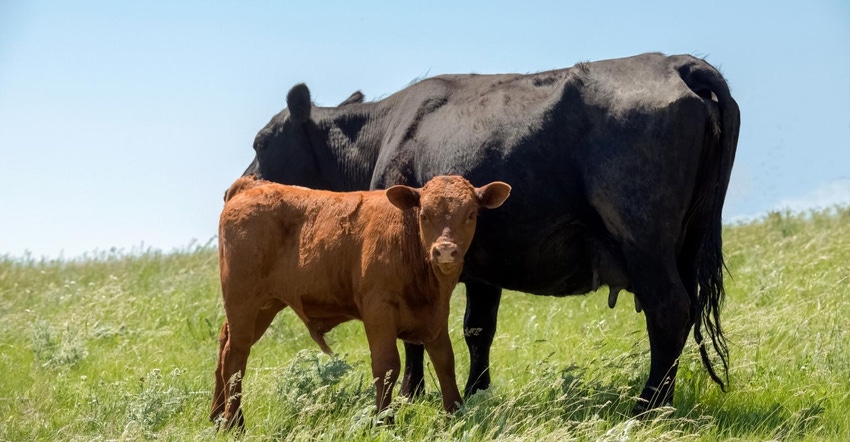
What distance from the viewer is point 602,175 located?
7.20m

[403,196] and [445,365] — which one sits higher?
[403,196]

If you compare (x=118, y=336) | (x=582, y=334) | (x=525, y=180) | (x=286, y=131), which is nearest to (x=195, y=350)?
(x=118, y=336)

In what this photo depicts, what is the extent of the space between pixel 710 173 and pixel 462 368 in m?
3.18

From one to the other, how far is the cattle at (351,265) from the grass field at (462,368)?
0.34 m

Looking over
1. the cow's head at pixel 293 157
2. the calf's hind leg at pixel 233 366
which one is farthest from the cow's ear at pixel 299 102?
the calf's hind leg at pixel 233 366

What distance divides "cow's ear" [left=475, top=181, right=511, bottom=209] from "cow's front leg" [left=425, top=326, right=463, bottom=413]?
0.88 m

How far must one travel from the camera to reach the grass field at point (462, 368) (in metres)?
6.83

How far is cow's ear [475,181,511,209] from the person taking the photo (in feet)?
21.6

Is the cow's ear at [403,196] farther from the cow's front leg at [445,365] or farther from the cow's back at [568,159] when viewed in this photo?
the cow's back at [568,159]

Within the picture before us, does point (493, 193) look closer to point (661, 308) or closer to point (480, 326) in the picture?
point (661, 308)

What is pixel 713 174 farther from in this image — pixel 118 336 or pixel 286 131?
pixel 118 336

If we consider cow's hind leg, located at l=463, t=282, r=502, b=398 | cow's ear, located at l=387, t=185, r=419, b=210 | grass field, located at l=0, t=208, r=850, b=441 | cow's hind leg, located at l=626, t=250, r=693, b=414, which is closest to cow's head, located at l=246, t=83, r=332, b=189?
grass field, located at l=0, t=208, r=850, b=441

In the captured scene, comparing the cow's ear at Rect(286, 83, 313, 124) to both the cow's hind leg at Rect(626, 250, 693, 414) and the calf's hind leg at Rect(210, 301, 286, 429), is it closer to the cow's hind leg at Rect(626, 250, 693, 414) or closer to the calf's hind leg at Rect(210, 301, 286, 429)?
the calf's hind leg at Rect(210, 301, 286, 429)

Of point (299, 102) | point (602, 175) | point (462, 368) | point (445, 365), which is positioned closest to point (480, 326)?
point (462, 368)
